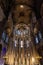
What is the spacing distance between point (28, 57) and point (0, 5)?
25.4ft

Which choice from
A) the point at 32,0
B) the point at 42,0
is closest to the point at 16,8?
the point at 32,0

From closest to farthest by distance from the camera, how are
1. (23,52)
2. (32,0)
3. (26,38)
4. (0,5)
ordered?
1. (0,5)
2. (32,0)
3. (23,52)
4. (26,38)

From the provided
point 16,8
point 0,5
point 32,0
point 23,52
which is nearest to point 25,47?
point 23,52

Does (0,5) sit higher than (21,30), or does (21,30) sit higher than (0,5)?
(0,5)

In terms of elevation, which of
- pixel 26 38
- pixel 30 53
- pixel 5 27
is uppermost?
pixel 5 27

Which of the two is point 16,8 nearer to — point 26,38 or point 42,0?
point 42,0

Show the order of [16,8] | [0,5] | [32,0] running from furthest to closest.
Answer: [16,8], [32,0], [0,5]

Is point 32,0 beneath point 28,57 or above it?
above

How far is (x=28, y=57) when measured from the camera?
16.2 meters

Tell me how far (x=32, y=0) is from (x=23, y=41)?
7.74m

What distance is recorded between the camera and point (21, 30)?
67.5 feet

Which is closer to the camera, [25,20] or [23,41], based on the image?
[25,20]

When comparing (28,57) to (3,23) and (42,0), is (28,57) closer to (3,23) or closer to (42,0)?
(3,23)

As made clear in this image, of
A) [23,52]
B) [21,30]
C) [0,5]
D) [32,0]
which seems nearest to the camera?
[0,5]
